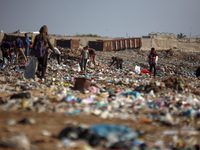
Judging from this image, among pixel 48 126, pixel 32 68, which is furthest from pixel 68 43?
pixel 48 126

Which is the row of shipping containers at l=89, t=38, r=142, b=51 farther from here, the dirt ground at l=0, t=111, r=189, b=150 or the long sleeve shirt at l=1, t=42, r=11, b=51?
the dirt ground at l=0, t=111, r=189, b=150

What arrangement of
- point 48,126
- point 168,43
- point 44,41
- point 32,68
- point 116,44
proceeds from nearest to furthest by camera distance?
point 48,126 < point 44,41 < point 32,68 < point 116,44 < point 168,43

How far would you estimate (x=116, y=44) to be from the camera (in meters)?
22.3

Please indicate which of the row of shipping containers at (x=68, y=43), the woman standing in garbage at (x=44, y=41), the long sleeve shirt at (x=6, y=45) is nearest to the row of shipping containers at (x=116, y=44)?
the row of shipping containers at (x=68, y=43)

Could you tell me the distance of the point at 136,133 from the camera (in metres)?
2.56

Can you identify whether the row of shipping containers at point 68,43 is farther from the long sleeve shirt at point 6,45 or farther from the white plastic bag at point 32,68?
the white plastic bag at point 32,68

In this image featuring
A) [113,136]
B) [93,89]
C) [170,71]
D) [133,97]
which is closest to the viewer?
[113,136]

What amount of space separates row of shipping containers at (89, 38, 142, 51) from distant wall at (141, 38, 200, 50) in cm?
186

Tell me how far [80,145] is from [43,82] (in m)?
4.52

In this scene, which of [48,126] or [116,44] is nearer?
[48,126]

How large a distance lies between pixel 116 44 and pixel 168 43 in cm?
788

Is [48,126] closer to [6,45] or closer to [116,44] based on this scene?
[6,45]

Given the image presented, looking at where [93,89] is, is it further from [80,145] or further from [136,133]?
[80,145]

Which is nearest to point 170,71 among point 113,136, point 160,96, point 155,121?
point 160,96
